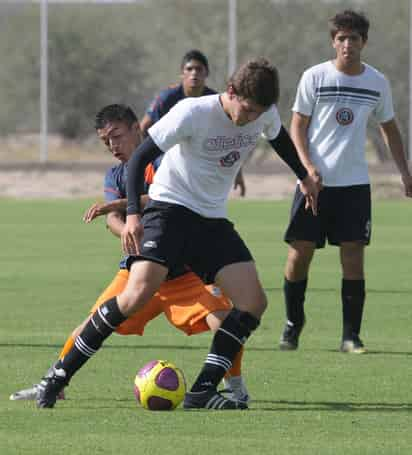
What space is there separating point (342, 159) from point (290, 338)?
1.36 meters

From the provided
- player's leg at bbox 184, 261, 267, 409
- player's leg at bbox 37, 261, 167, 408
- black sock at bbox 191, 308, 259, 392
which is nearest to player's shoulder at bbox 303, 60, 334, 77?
player's leg at bbox 184, 261, 267, 409

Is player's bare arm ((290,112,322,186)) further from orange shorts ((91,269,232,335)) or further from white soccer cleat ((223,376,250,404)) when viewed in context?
white soccer cleat ((223,376,250,404))

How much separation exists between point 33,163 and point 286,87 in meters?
7.85

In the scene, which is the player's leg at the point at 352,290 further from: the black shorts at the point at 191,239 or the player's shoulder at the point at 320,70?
the black shorts at the point at 191,239

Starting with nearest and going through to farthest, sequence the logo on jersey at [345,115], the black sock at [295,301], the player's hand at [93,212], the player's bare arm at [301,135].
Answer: the player's hand at [93,212] → the player's bare arm at [301,135] → the logo on jersey at [345,115] → the black sock at [295,301]

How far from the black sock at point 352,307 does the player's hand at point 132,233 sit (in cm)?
316

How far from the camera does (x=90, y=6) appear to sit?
56.8 m


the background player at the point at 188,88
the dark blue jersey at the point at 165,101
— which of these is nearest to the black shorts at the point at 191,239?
the background player at the point at 188,88

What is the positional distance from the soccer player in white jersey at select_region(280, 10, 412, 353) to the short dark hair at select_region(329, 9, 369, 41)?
0.25 ft

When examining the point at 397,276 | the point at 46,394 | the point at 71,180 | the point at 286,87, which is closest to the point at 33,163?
the point at 71,180

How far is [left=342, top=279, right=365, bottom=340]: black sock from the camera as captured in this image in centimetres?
1048

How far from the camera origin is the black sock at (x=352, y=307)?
1048 centimetres

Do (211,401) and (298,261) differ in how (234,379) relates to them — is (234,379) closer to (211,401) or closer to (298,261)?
(211,401)

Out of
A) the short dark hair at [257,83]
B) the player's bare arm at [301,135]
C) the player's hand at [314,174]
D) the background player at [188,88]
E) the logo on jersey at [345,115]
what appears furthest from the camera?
the background player at [188,88]
